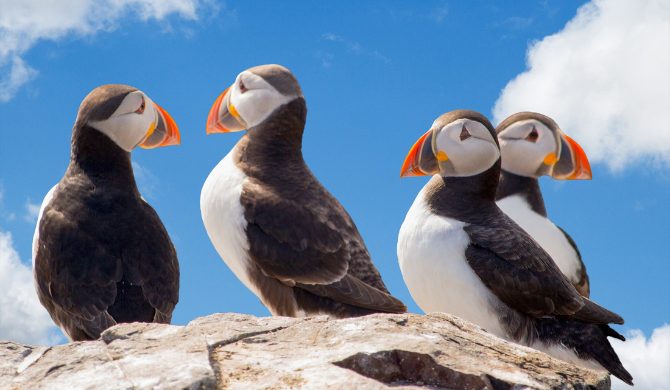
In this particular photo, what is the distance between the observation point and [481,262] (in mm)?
6176

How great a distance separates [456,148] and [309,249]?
176 centimetres

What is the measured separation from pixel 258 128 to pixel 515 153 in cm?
337

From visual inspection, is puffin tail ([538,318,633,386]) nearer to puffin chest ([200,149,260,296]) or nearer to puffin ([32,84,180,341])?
puffin chest ([200,149,260,296])

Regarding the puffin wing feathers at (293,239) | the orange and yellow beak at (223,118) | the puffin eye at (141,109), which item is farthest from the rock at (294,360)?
the orange and yellow beak at (223,118)

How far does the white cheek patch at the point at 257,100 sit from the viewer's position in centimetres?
698

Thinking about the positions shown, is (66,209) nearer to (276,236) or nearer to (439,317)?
(276,236)

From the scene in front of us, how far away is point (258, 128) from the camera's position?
697 centimetres

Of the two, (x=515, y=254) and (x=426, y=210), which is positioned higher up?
(x=426, y=210)

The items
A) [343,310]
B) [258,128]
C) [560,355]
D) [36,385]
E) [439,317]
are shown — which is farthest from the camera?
[258,128]

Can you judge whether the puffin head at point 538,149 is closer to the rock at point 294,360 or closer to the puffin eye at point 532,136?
the puffin eye at point 532,136

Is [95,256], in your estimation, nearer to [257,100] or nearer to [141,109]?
[141,109]

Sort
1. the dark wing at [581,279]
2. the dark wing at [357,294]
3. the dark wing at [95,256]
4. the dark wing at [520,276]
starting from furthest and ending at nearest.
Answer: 1. the dark wing at [581,279]
2. the dark wing at [520,276]
3. the dark wing at [357,294]
4. the dark wing at [95,256]

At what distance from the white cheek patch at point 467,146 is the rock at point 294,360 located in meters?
2.62

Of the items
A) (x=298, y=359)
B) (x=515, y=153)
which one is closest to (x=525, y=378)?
(x=298, y=359)
